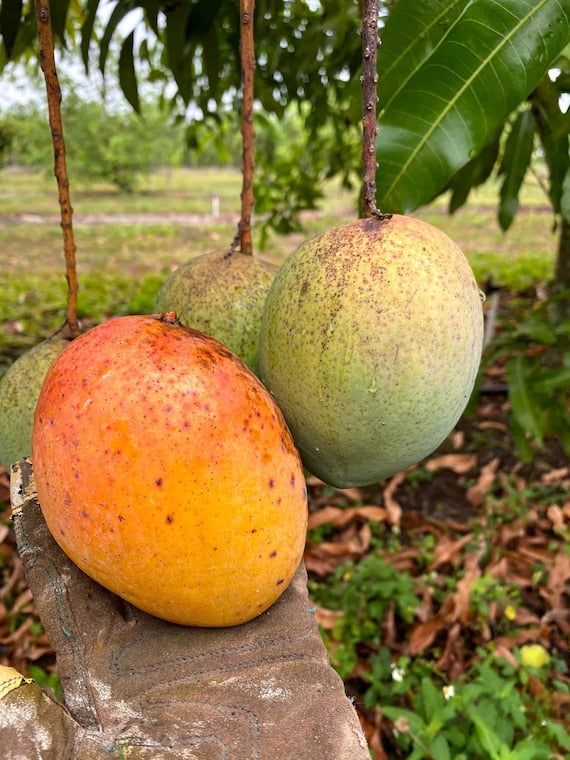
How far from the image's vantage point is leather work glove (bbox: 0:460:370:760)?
2.91 feet

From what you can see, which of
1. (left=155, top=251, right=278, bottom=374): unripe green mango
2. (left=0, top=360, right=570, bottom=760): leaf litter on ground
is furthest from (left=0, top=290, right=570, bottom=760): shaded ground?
(left=155, top=251, right=278, bottom=374): unripe green mango

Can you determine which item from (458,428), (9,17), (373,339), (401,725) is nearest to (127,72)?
(9,17)

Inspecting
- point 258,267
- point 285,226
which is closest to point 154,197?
A: point 285,226

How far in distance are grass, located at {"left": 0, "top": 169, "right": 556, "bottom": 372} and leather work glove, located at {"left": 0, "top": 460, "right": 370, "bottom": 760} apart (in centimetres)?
126

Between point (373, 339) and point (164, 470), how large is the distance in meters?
0.32

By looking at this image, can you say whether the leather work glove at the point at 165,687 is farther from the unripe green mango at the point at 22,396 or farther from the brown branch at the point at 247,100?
the brown branch at the point at 247,100

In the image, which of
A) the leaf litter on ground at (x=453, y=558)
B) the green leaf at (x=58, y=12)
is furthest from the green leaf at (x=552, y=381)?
the green leaf at (x=58, y=12)

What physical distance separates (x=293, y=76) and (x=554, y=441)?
215 centimetres

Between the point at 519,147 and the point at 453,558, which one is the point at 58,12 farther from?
the point at 453,558

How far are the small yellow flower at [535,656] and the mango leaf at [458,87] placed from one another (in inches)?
66.4

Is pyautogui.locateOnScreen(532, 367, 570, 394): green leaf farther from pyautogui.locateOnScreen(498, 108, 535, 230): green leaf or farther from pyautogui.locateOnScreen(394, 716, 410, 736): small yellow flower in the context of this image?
pyautogui.locateOnScreen(394, 716, 410, 736): small yellow flower

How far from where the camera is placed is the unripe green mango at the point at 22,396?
3.90 feet

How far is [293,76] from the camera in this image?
8.52 feet

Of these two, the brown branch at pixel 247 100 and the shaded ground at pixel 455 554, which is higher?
the brown branch at pixel 247 100
